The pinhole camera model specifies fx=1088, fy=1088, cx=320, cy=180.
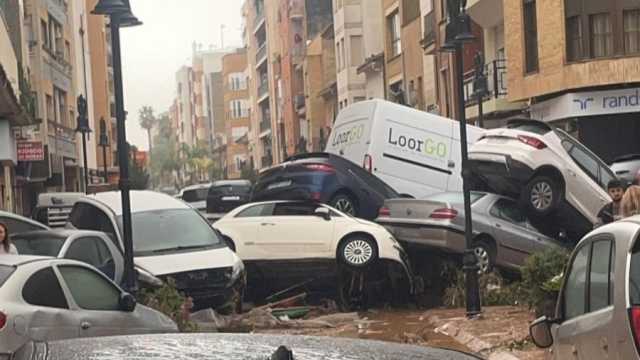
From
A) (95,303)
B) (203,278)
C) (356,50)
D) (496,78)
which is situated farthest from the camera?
(356,50)

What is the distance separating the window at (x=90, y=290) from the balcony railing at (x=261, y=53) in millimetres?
87833

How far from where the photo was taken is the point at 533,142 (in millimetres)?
17766

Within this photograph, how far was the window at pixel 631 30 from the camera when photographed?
2827 cm

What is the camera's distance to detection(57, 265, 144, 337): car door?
9.42m

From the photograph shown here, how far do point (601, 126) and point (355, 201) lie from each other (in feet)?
34.5

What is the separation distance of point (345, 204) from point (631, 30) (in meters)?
11.3

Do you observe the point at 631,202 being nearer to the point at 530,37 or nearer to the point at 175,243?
the point at 175,243

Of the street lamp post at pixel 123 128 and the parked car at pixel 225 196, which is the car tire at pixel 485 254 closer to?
the street lamp post at pixel 123 128

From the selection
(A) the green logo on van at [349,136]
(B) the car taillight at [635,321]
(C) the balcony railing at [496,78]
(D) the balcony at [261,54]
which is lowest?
(B) the car taillight at [635,321]

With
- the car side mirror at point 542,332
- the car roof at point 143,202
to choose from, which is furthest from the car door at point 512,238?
the car side mirror at point 542,332

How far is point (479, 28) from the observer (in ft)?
126

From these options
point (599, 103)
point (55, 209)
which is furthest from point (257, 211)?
point (599, 103)

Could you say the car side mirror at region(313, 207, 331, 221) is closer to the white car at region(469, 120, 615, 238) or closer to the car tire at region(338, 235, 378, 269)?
the car tire at region(338, 235, 378, 269)

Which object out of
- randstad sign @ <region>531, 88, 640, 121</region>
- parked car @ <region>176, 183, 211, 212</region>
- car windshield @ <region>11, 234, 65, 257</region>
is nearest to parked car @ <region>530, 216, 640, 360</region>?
car windshield @ <region>11, 234, 65, 257</region>
